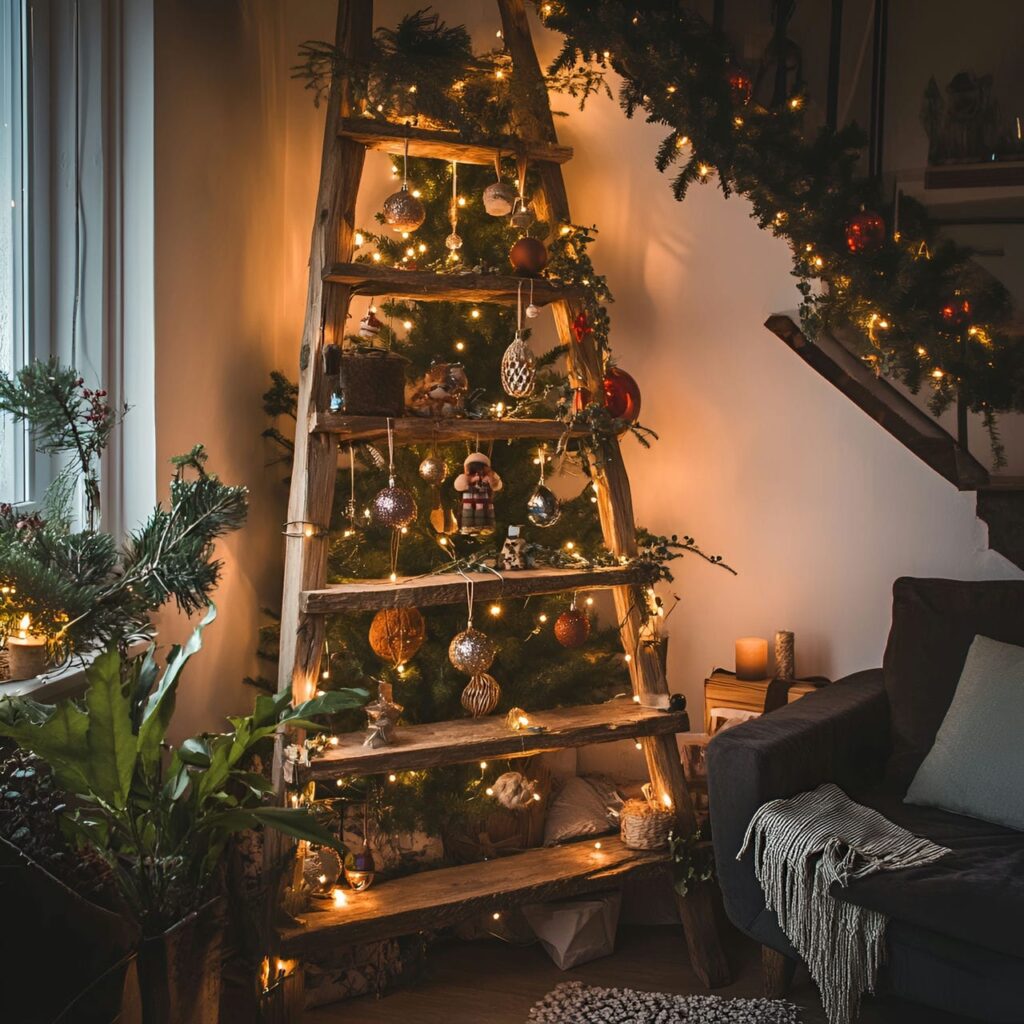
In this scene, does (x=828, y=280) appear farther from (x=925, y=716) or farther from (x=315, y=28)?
(x=315, y=28)

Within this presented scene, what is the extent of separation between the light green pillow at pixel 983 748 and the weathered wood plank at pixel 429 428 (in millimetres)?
1043

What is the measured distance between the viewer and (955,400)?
2746 mm

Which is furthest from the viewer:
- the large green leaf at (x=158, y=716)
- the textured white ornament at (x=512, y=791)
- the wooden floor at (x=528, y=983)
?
the textured white ornament at (x=512, y=791)

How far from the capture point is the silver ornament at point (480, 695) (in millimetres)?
2561

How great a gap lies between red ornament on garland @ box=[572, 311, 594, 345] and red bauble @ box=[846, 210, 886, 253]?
622 mm

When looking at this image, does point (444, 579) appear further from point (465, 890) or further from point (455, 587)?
point (465, 890)

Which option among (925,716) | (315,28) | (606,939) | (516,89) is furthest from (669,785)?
(315,28)

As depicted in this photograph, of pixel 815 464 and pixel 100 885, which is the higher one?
pixel 815 464

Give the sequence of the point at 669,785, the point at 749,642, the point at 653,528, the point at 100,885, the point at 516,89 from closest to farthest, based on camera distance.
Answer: the point at 100,885, the point at 516,89, the point at 669,785, the point at 749,642, the point at 653,528

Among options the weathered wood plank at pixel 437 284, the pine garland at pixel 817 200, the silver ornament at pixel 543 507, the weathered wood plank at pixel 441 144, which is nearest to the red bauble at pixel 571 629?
the silver ornament at pixel 543 507

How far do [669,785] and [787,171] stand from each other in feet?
4.82

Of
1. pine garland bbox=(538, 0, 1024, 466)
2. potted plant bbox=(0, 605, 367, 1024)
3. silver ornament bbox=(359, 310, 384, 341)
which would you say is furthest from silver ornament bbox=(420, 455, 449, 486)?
potted plant bbox=(0, 605, 367, 1024)

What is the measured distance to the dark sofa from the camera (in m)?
1.93

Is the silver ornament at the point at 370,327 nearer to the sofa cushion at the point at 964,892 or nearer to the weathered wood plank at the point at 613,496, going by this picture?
the weathered wood plank at the point at 613,496
